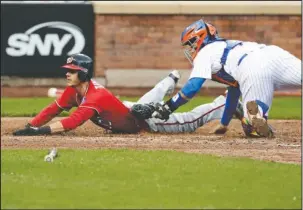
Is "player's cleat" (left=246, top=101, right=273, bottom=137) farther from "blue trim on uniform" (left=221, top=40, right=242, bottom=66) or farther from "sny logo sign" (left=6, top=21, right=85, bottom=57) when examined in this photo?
"sny logo sign" (left=6, top=21, right=85, bottom=57)

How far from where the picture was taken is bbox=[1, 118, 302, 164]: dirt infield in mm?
14273

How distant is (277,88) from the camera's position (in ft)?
53.7

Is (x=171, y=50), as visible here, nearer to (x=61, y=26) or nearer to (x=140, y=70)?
(x=140, y=70)

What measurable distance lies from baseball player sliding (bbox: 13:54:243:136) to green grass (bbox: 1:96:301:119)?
3.76 meters

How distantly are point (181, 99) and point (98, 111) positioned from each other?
3.56 ft

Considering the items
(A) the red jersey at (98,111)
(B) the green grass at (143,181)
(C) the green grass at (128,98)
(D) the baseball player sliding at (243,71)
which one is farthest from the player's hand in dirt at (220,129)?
(B) the green grass at (143,181)

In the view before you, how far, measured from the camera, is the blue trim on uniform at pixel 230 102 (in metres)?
16.7

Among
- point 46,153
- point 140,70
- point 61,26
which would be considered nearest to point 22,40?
point 61,26

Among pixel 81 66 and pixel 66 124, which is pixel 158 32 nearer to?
pixel 81 66

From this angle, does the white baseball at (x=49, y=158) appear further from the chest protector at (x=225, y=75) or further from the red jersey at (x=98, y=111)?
the chest protector at (x=225, y=75)

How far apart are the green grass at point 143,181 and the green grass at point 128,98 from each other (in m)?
7.14

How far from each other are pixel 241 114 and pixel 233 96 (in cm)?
42

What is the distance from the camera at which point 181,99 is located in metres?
15.8

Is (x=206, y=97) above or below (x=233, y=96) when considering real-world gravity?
below
